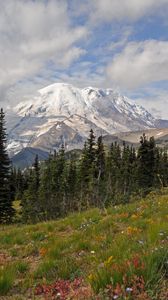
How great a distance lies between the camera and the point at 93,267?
641 centimetres

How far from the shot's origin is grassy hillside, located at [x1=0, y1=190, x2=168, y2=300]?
4598 mm

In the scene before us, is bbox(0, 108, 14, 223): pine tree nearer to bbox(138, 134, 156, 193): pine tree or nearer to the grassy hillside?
bbox(138, 134, 156, 193): pine tree

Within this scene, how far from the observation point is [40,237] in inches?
460

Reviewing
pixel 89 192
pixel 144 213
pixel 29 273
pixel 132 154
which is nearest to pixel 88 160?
pixel 89 192

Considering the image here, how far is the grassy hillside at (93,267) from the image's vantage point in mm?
4598

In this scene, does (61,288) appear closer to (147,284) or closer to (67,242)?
(147,284)

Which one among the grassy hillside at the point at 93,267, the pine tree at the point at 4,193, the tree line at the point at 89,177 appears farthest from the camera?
the tree line at the point at 89,177

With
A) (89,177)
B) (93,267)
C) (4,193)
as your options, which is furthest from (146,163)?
(93,267)

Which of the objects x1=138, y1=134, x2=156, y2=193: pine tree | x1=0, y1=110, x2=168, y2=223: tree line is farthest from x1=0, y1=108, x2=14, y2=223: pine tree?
x1=138, y1=134, x2=156, y2=193: pine tree

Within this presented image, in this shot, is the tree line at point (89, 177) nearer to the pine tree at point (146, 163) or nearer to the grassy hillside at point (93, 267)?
the pine tree at point (146, 163)

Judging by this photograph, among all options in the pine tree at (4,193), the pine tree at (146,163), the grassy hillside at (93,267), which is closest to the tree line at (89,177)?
the pine tree at (146,163)

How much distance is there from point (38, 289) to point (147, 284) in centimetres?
209

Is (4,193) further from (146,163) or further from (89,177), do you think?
(146,163)

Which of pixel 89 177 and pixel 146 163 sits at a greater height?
pixel 146 163
